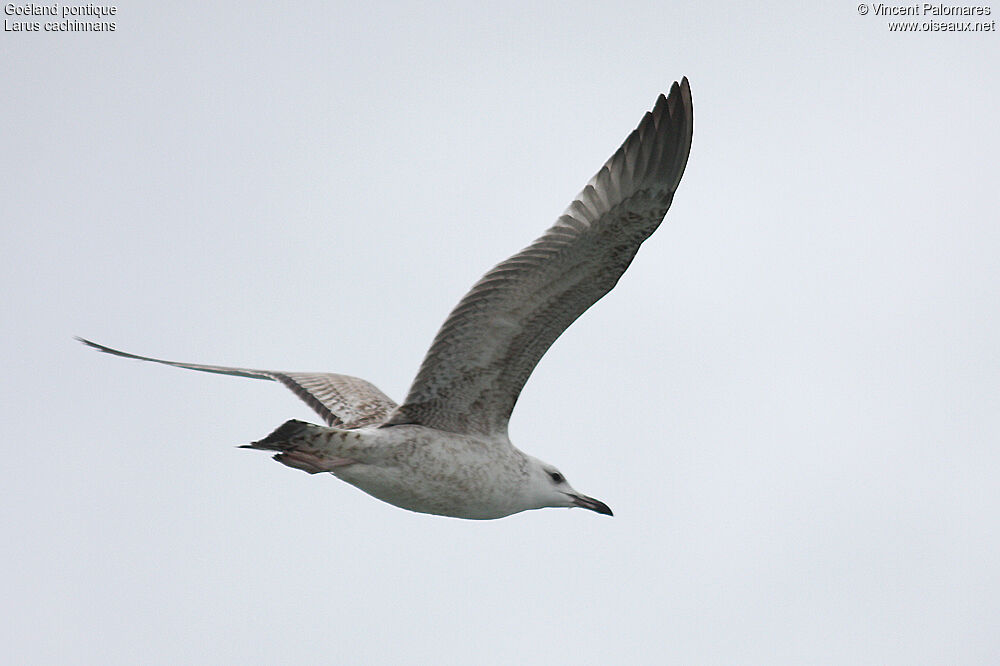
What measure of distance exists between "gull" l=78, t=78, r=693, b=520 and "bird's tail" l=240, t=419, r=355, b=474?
10mm

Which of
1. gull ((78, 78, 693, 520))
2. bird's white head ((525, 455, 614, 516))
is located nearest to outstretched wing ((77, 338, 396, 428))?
gull ((78, 78, 693, 520))

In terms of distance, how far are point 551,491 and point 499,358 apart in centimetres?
132

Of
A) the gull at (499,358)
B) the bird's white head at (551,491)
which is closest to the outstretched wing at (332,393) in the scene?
the gull at (499,358)

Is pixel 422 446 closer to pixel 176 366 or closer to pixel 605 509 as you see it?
pixel 605 509

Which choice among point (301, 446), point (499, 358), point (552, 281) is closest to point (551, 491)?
point (499, 358)

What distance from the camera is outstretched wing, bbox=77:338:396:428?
13477mm

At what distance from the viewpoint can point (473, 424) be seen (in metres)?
12.4

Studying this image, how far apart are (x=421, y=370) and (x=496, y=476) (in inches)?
39.8

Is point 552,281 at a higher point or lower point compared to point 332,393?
higher

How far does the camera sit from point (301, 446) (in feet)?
38.2

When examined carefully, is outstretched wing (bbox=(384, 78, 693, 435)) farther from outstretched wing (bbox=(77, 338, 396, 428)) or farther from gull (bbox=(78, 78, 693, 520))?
outstretched wing (bbox=(77, 338, 396, 428))

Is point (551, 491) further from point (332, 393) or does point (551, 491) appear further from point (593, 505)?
point (332, 393)

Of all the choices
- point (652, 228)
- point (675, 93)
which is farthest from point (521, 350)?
point (675, 93)

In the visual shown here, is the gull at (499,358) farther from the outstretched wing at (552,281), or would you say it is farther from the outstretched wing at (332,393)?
the outstretched wing at (332,393)
